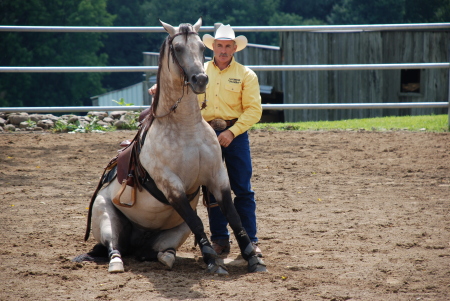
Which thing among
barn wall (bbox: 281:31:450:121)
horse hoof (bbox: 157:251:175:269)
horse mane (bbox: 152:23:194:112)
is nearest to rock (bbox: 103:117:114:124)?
horse mane (bbox: 152:23:194:112)

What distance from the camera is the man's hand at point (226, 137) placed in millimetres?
4531

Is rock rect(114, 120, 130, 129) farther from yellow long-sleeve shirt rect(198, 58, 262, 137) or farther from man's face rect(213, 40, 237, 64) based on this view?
man's face rect(213, 40, 237, 64)

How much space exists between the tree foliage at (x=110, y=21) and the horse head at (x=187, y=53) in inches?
1217

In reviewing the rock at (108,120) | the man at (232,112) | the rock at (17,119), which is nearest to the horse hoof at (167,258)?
the man at (232,112)

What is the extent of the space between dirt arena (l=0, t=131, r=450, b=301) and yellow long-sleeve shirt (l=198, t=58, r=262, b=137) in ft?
3.62

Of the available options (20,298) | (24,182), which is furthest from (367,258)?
(24,182)

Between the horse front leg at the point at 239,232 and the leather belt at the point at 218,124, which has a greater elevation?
the leather belt at the point at 218,124

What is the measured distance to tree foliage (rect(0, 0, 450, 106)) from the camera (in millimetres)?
36375

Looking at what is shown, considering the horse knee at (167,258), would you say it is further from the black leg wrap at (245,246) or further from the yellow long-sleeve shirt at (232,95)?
the yellow long-sleeve shirt at (232,95)

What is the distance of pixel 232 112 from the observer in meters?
4.72

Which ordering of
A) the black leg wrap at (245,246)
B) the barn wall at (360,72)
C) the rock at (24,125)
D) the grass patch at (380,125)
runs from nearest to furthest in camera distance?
the black leg wrap at (245,246) < the grass patch at (380,125) < the rock at (24,125) < the barn wall at (360,72)

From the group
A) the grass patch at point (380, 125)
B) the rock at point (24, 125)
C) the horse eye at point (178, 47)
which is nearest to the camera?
the horse eye at point (178, 47)

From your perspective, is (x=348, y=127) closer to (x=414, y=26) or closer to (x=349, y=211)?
(x=414, y=26)

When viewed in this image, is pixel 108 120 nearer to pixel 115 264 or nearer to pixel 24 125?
pixel 24 125
